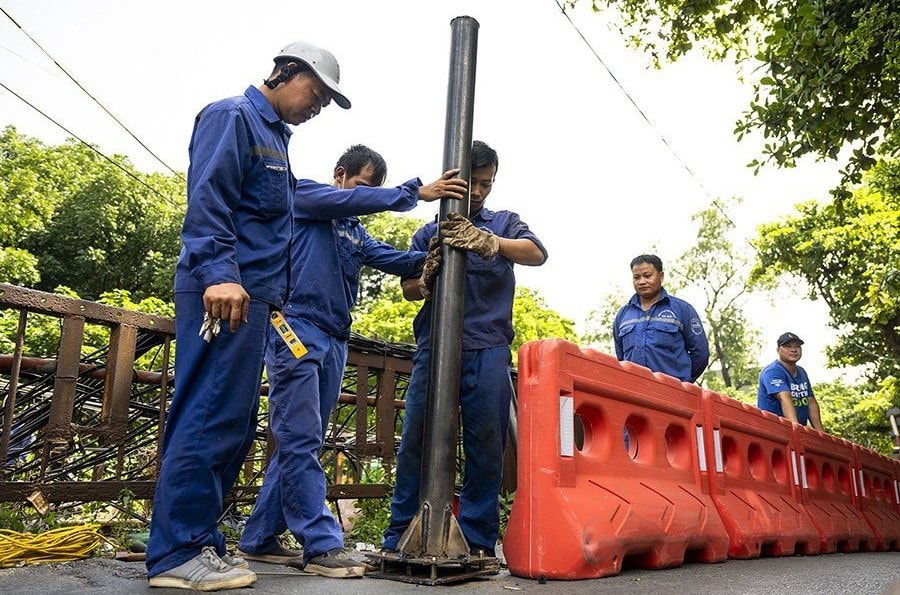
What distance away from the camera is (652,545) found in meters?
3.23

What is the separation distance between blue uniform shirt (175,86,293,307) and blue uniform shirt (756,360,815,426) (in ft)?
19.6

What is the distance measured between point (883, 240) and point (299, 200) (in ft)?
59.1

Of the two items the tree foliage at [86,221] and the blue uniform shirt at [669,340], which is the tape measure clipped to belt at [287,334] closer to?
the blue uniform shirt at [669,340]

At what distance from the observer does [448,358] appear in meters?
2.98

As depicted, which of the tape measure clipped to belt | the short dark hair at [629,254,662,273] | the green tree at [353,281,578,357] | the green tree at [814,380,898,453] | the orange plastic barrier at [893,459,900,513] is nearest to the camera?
the tape measure clipped to belt

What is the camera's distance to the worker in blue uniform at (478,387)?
10.6 feet

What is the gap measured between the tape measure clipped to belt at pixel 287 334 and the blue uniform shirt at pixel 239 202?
10 cm

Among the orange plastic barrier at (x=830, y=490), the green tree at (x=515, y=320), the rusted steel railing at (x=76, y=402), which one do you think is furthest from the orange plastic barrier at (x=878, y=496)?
the green tree at (x=515, y=320)

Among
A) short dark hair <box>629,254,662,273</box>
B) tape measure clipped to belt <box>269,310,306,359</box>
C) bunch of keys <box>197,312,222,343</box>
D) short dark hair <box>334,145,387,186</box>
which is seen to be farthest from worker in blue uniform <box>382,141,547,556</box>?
short dark hair <box>629,254,662,273</box>

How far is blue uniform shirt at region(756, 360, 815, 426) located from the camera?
23.7 feet

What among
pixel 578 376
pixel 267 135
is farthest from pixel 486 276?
pixel 267 135

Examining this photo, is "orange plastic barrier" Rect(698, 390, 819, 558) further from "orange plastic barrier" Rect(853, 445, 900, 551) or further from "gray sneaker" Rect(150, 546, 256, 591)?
"gray sneaker" Rect(150, 546, 256, 591)

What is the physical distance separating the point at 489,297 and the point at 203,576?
6.03 feet

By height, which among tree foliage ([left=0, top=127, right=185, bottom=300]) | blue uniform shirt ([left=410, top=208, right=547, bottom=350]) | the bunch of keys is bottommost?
the bunch of keys
